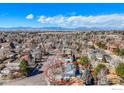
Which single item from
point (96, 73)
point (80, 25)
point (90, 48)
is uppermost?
point (80, 25)

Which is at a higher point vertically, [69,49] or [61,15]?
[61,15]

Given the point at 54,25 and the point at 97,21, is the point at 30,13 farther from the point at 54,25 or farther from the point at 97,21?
the point at 97,21

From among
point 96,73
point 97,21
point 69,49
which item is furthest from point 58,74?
point 69,49
